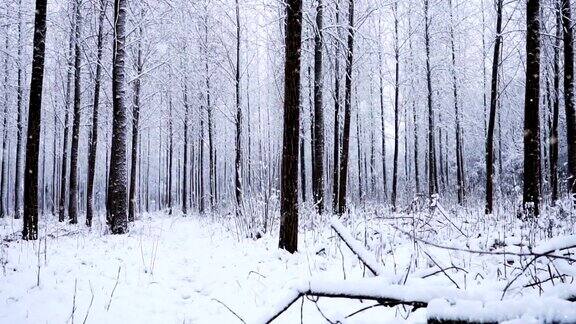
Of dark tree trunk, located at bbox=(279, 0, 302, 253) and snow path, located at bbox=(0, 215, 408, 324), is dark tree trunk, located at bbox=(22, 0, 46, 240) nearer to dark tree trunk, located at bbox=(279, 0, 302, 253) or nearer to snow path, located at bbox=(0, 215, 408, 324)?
snow path, located at bbox=(0, 215, 408, 324)

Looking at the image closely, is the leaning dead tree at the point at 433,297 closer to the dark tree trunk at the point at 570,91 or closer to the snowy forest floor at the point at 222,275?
the snowy forest floor at the point at 222,275

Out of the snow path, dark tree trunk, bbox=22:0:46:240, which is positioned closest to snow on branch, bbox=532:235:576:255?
the snow path

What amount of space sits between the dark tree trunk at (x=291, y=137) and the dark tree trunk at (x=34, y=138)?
492 centimetres

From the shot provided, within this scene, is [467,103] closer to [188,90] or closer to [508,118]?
[508,118]

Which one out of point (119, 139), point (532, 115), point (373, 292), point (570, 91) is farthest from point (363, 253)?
point (570, 91)

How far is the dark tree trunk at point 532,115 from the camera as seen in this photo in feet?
22.2

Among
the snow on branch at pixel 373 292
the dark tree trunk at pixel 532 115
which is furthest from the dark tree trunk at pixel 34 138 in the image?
the dark tree trunk at pixel 532 115

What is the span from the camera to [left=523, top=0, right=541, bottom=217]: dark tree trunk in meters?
6.75

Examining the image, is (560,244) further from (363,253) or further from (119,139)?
(119,139)

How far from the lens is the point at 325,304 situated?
2.50 metres

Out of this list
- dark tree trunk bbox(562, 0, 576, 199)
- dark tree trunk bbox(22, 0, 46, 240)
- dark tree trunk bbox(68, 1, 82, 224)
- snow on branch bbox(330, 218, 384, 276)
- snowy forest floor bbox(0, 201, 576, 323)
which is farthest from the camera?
dark tree trunk bbox(68, 1, 82, 224)

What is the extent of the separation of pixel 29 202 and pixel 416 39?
16141mm

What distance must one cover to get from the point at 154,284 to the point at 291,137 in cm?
244

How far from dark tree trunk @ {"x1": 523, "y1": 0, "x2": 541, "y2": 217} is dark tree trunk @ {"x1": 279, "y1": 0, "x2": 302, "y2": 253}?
470 centimetres
